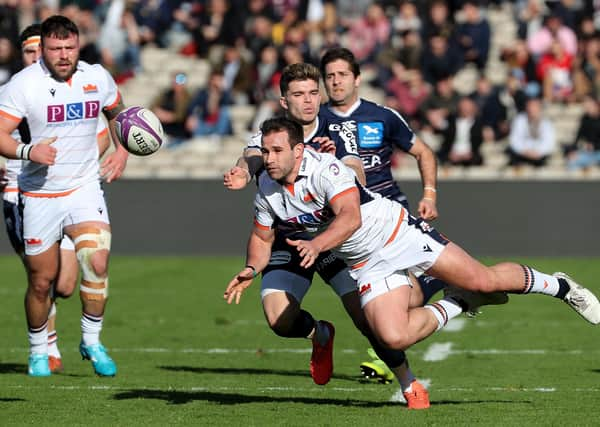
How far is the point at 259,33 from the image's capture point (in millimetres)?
21359

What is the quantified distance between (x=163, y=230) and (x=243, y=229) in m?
1.20

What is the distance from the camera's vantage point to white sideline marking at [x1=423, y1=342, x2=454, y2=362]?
34.7 feet

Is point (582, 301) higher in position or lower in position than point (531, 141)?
higher

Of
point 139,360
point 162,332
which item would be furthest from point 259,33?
point 139,360

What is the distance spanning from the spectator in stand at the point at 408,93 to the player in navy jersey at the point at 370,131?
33.5ft

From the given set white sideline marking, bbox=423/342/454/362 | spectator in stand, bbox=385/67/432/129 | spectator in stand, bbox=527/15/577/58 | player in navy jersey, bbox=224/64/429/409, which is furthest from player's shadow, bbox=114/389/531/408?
spectator in stand, bbox=527/15/577/58

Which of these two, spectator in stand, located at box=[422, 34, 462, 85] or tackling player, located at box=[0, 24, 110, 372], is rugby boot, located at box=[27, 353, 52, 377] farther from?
spectator in stand, located at box=[422, 34, 462, 85]

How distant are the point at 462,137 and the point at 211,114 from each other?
415cm

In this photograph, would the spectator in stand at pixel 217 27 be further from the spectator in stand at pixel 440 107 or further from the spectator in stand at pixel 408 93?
the spectator in stand at pixel 440 107

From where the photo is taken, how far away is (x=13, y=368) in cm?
996

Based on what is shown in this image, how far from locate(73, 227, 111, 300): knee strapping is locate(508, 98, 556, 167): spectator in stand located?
11.2 metres

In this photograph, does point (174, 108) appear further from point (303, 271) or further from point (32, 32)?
point (303, 271)

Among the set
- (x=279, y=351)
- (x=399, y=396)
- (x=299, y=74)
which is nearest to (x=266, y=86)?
(x=279, y=351)

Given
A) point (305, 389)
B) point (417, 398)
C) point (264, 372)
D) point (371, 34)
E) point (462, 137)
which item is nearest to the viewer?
point (417, 398)
